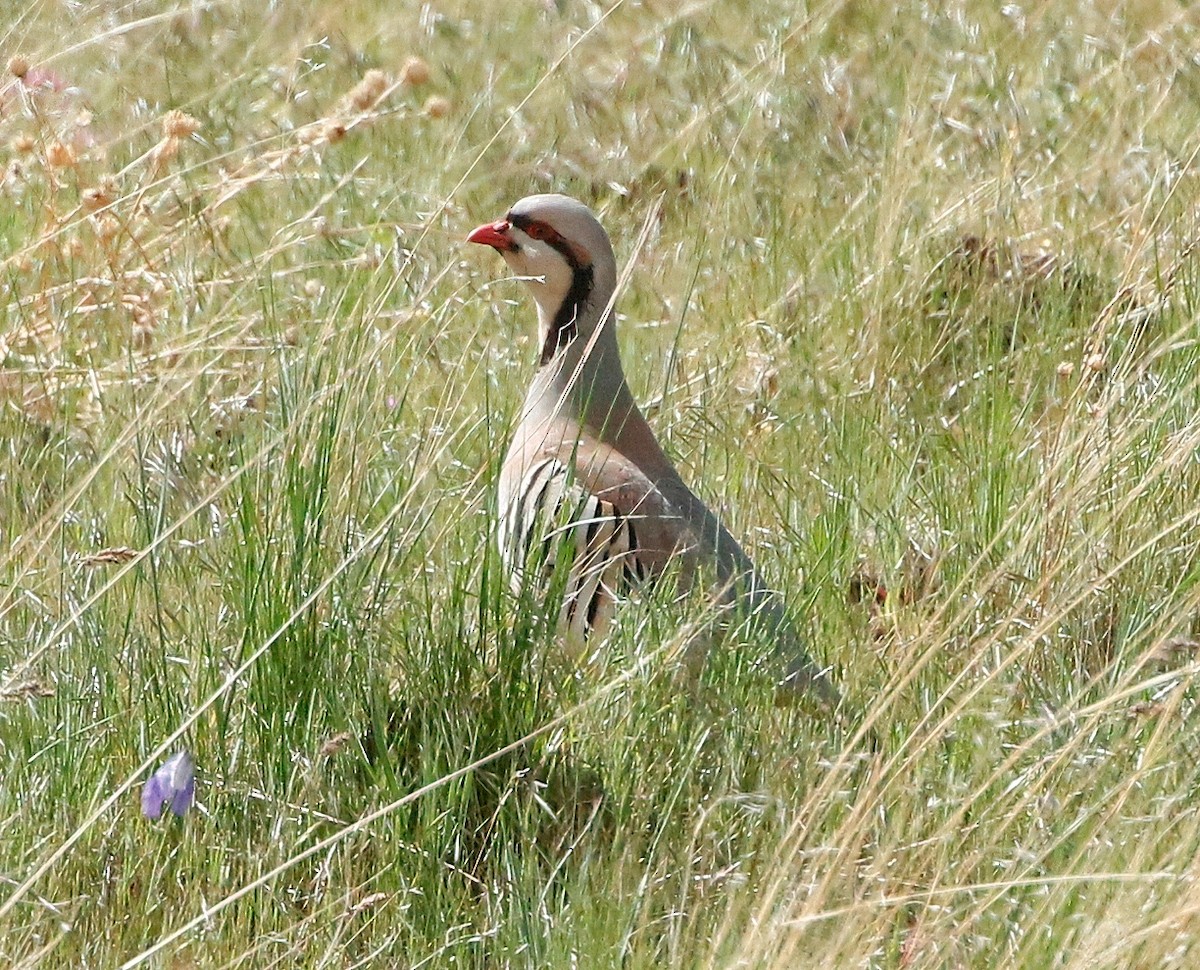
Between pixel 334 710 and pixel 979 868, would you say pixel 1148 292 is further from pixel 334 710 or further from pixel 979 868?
pixel 334 710

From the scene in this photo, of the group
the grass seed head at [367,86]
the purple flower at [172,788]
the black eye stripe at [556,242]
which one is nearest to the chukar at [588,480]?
the black eye stripe at [556,242]

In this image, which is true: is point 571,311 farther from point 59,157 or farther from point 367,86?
point 59,157

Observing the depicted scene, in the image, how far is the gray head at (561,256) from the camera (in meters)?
4.16

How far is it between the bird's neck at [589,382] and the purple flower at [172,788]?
4.23 feet

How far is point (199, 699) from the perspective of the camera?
2.81 meters

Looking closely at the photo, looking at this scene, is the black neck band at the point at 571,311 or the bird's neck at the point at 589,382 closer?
the bird's neck at the point at 589,382

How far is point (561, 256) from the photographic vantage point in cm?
419

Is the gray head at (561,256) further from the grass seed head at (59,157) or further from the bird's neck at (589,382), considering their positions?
the grass seed head at (59,157)

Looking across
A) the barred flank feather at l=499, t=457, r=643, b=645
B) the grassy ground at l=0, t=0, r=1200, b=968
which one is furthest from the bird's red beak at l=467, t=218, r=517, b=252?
the barred flank feather at l=499, t=457, r=643, b=645

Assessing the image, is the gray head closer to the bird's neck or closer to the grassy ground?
the bird's neck

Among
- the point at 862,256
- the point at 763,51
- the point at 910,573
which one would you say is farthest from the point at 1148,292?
the point at 763,51

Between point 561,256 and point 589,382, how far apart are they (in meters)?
0.32

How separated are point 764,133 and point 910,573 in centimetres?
263

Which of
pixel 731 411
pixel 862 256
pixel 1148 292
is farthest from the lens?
pixel 862 256
